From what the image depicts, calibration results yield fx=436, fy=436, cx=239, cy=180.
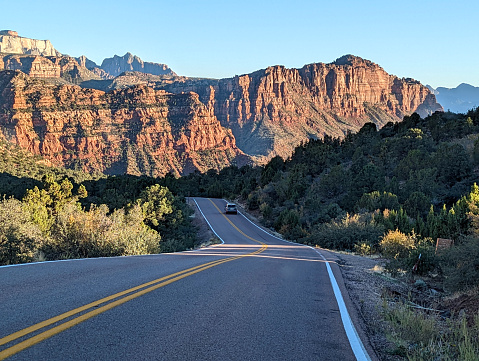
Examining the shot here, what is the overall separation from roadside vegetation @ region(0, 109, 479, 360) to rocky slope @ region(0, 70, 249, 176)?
6698 centimetres

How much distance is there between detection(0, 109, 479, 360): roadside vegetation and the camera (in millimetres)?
9648

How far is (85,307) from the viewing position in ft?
18.5

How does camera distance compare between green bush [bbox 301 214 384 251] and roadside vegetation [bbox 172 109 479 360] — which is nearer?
roadside vegetation [bbox 172 109 479 360]

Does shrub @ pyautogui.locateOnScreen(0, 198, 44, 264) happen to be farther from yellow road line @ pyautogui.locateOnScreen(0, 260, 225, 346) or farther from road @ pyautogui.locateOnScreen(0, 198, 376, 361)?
yellow road line @ pyautogui.locateOnScreen(0, 260, 225, 346)

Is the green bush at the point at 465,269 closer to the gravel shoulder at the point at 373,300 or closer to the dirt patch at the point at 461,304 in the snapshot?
the dirt patch at the point at 461,304

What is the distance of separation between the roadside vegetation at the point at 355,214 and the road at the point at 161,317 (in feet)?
4.04

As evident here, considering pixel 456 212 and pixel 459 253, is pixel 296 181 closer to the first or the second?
pixel 456 212

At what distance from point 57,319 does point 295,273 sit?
7.48 meters

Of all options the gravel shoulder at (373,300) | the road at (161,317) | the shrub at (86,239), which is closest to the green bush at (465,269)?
the gravel shoulder at (373,300)

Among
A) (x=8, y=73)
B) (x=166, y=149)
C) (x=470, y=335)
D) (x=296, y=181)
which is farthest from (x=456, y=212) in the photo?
(x=8, y=73)

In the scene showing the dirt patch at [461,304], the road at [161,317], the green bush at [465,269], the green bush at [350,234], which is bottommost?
the green bush at [350,234]

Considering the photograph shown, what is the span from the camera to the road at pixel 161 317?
14.3 ft

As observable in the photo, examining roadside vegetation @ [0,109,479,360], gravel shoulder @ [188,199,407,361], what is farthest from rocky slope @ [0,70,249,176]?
gravel shoulder @ [188,199,407,361]

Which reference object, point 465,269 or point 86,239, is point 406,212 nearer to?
point 465,269
